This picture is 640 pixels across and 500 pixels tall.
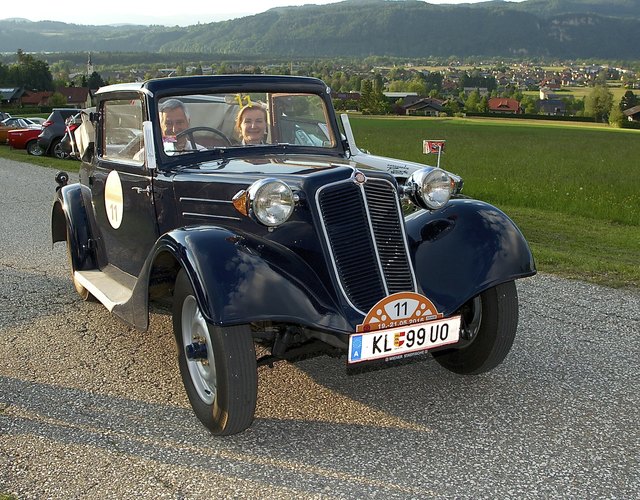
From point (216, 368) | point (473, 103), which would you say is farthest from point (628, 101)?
point (216, 368)

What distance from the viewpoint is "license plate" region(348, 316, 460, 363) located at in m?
3.33

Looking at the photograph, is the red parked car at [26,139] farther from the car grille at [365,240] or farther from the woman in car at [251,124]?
the car grille at [365,240]

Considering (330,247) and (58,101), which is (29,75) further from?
(330,247)

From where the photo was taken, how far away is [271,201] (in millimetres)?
3531

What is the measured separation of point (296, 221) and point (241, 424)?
1068 millimetres

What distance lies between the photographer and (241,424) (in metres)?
3.39

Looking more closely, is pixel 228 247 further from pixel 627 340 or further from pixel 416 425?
pixel 627 340

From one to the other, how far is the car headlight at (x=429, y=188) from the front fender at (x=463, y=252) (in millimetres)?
128

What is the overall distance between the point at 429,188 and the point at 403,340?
1062 millimetres

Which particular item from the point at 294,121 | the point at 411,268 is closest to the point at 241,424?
the point at 411,268

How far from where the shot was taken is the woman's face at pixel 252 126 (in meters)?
4.74

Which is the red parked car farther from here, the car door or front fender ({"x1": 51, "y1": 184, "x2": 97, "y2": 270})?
the car door

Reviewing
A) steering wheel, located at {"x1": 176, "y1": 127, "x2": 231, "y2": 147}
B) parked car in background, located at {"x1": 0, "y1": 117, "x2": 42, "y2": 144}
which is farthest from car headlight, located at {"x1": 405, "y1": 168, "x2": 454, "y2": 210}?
parked car in background, located at {"x1": 0, "y1": 117, "x2": 42, "y2": 144}

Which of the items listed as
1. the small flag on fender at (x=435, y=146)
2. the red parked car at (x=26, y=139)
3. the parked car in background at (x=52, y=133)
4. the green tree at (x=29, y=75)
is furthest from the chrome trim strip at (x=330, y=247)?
the green tree at (x=29, y=75)
